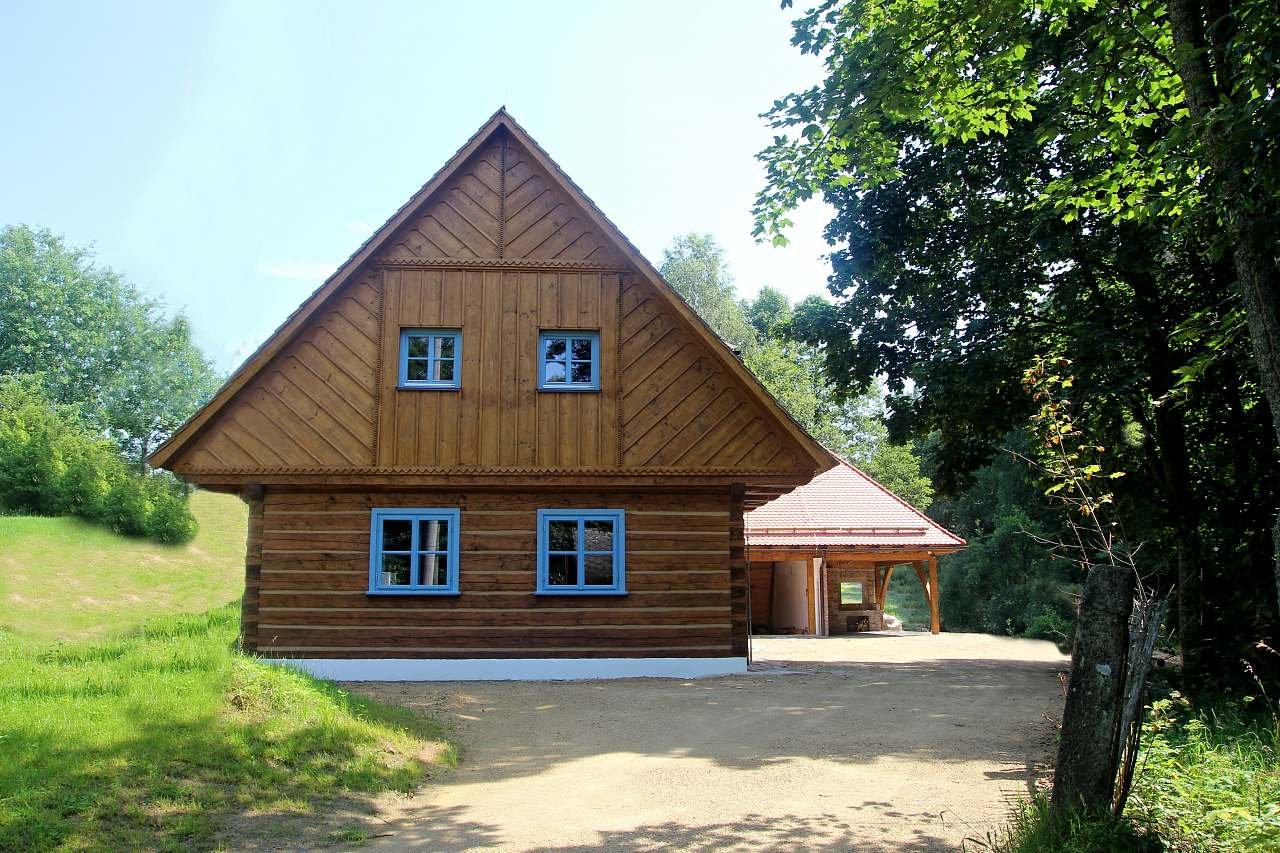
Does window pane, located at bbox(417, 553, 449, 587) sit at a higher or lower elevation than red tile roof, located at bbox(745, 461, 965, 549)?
lower

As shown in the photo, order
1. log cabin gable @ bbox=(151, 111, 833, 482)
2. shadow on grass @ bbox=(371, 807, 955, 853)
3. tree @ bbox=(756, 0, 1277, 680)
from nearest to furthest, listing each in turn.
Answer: shadow on grass @ bbox=(371, 807, 955, 853) < tree @ bbox=(756, 0, 1277, 680) < log cabin gable @ bbox=(151, 111, 833, 482)

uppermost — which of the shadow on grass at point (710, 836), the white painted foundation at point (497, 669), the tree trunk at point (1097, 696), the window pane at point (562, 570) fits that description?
the window pane at point (562, 570)

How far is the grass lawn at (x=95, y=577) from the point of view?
26.5 m

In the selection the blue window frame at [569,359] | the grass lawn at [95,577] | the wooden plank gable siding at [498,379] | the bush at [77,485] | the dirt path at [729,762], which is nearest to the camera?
the dirt path at [729,762]

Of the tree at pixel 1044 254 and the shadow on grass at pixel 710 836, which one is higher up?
the tree at pixel 1044 254

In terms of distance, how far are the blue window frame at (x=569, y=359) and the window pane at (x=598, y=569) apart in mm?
2729

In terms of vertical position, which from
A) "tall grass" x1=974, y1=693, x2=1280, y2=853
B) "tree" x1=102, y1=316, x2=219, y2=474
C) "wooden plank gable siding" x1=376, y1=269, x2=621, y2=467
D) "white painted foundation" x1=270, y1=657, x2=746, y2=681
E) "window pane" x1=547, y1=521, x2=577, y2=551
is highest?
"tree" x1=102, y1=316, x2=219, y2=474

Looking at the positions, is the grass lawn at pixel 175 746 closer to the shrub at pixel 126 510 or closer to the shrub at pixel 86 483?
the shrub at pixel 126 510

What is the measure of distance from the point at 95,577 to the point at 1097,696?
105ft

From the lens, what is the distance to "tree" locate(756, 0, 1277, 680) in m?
8.98

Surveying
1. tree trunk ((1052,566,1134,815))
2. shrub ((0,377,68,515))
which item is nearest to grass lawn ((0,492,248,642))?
shrub ((0,377,68,515))

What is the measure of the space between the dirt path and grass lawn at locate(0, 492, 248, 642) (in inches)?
666

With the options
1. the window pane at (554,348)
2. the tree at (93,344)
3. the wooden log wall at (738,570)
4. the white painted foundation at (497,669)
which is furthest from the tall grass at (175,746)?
the tree at (93,344)

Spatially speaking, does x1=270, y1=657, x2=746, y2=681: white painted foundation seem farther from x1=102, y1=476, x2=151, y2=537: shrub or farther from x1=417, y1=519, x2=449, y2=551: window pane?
x1=102, y1=476, x2=151, y2=537: shrub
